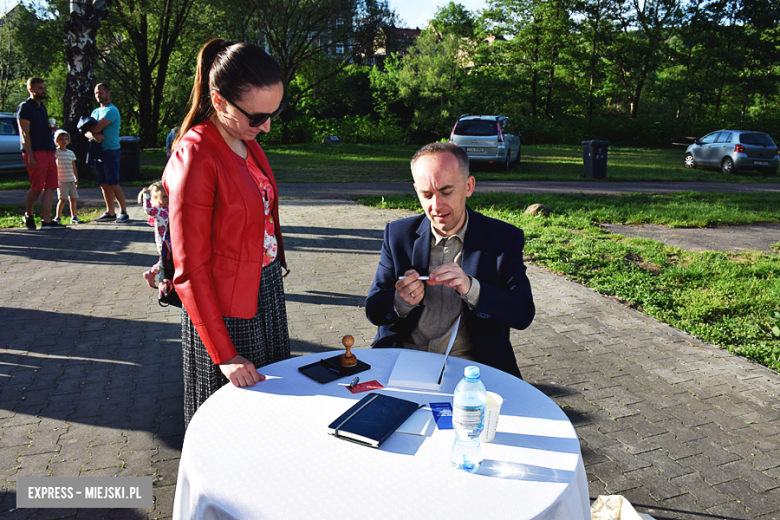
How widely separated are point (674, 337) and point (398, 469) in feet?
13.6

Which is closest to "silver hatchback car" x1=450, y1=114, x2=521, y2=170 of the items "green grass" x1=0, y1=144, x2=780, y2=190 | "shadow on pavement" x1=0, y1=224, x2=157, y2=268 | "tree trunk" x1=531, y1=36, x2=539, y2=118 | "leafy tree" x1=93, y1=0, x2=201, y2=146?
"green grass" x1=0, y1=144, x2=780, y2=190

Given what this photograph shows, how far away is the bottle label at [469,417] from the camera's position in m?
1.63

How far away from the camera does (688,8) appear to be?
34.9 metres

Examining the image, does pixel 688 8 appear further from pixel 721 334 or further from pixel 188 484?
pixel 188 484

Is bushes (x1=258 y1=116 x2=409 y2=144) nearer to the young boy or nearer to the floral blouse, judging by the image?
the young boy

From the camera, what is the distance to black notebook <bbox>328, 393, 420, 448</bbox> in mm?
1745

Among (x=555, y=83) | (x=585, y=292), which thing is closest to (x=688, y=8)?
(x=555, y=83)

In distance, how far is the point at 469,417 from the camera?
1627mm

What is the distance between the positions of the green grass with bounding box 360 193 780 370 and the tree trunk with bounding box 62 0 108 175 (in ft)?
28.3

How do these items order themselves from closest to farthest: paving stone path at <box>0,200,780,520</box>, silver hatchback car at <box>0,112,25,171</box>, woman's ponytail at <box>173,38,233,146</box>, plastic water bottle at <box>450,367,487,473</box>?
plastic water bottle at <box>450,367,487,473</box>
woman's ponytail at <box>173,38,233,146</box>
paving stone path at <box>0,200,780,520</box>
silver hatchback car at <box>0,112,25,171</box>

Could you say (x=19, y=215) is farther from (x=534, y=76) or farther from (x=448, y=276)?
(x=534, y=76)

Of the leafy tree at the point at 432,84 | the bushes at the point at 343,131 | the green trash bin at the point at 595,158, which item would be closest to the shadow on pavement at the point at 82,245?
the green trash bin at the point at 595,158

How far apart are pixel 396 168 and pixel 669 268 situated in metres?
13.2

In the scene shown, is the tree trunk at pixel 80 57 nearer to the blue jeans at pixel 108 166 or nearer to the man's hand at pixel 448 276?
the blue jeans at pixel 108 166
